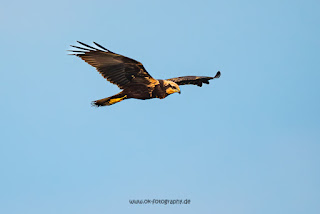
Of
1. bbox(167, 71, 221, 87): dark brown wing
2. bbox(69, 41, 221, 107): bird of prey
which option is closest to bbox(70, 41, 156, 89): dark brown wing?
bbox(69, 41, 221, 107): bird of prey

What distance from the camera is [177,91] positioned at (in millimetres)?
19125

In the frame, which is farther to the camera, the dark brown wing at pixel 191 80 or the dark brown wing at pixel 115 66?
the dark brown wing at pixel 191 80

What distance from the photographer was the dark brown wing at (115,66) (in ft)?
60.1

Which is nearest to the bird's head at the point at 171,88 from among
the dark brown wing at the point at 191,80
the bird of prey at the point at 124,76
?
the bird of prey at the point at 124,76

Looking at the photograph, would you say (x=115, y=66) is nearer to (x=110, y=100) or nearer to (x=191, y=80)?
(x=110, y=100)

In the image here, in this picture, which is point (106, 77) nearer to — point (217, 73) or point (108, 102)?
point (108, 102)

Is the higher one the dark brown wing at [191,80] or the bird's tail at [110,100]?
the dark brown wing at [191,80]

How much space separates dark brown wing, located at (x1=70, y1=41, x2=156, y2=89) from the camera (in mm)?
18312

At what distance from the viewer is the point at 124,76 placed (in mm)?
18891

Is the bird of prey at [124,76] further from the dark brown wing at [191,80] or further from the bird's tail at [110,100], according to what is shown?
the dark brown wing at [191,80]

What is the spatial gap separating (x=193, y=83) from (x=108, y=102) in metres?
4.28

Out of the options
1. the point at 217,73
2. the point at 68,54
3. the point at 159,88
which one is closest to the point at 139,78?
the point at 159,88

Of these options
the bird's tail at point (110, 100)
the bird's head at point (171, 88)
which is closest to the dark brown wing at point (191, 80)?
the bird's head at point (171, 88)

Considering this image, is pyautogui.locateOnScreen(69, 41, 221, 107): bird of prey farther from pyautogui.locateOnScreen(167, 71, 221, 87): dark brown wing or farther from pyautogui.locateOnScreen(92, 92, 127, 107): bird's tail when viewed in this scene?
pyautogui.locateOnScreen(167, 71, 221, 87): dark brown wing
